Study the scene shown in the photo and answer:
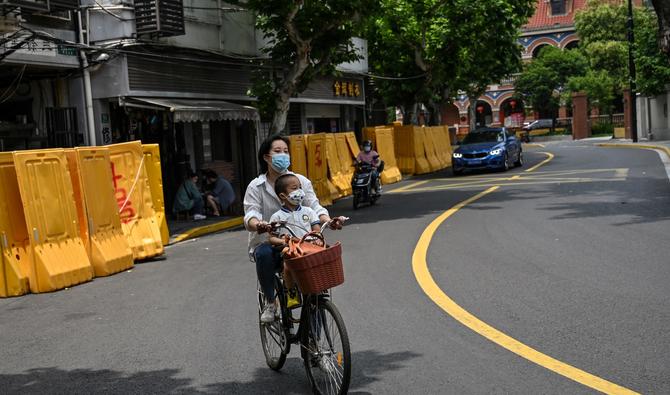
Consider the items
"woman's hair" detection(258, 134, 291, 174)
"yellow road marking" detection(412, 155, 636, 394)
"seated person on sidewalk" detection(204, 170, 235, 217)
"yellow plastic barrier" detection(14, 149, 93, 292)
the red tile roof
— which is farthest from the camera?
the red tile roof

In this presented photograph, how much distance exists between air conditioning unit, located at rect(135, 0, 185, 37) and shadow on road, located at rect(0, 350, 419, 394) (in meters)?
13.0

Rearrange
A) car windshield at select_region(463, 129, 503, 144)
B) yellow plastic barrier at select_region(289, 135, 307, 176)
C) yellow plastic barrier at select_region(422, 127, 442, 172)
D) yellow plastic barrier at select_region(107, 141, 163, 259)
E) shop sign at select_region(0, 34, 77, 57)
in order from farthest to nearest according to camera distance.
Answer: yellow plastic barrier at select_region(422, 127, 442, 172) → car windshield at select_region(463, 129, 503, 144) → yellow plastic barrier at select_region(289, 135, 307, 176) → shop sign at select_region(0, 34, 77, 57) → yellow plastic barrier at select_region(107, 141, 163, 259)

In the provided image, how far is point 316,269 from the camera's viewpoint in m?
4.88

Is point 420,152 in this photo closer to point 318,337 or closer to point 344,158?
point 344,158

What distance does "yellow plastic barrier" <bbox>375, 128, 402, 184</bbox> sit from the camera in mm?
28250

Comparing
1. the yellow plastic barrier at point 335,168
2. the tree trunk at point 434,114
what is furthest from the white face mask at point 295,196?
the tree trunk at point 434,114

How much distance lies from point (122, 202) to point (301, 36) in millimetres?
8945

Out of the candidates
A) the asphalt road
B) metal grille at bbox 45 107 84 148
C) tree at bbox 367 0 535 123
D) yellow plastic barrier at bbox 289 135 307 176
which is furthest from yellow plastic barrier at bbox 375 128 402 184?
the asphalt road

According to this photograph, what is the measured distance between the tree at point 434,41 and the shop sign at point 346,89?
2253 millimetres

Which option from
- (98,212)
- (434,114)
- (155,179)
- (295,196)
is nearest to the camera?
(295,196)

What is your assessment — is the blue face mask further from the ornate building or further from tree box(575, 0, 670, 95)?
the ornate building

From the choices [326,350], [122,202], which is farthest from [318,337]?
[122,202]

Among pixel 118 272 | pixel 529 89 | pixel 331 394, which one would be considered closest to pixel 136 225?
pixel 118 272

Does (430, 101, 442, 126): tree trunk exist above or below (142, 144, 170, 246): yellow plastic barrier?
above
